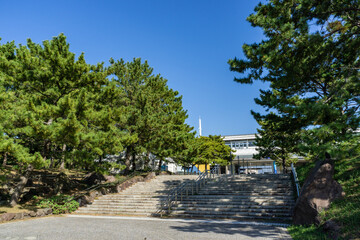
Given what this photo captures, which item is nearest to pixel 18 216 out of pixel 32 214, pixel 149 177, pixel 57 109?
pixel 32 214

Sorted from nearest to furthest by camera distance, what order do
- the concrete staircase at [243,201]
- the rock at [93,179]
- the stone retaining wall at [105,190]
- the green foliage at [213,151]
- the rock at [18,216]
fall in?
the rock at [18,216], the concrete staircase at [243,201], the stone retaining wall at [105,190], the rock at [93,179], the green foliage at [213,151]

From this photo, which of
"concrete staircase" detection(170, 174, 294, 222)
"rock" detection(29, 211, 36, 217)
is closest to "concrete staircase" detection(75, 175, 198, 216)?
"concrete staircase" detection(170, 174, 294, 222)

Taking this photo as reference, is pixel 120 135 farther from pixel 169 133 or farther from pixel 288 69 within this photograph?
pixel 288 69

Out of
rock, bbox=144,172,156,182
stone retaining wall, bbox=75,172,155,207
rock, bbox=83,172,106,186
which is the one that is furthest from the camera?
rock, bbox=144,172,156,182

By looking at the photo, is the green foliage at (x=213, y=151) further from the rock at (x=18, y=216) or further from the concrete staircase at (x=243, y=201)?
the rock at (x=18, y=216)

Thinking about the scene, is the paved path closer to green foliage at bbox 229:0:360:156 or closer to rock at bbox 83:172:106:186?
green foliage at bbox 229:0:360:156

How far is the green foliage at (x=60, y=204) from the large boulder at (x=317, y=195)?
1141 centimetres

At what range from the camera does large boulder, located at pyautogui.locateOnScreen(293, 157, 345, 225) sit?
23.6 feet

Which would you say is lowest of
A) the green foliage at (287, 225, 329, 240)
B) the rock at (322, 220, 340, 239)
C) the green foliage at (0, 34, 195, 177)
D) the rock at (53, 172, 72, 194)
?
the green foliage at (287, 225, 329, 240)

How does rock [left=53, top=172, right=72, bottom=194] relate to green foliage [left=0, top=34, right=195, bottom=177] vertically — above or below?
below

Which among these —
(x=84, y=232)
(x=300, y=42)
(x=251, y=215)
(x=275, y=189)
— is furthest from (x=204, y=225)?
(x=300, y=42)

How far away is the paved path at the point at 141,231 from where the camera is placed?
6793 millimetres

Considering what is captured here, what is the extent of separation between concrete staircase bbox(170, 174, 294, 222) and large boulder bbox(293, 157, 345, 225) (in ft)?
6.80

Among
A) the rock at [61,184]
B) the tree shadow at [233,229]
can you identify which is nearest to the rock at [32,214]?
the rock at [61,184]
